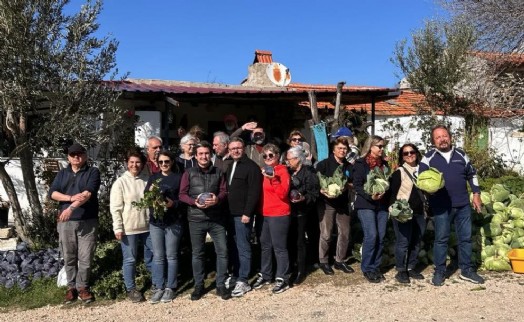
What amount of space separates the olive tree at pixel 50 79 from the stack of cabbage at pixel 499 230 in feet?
17.6

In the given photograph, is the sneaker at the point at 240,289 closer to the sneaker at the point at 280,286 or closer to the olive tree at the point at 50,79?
the sneaker at the point at 280,286

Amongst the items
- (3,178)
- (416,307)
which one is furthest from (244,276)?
(3,178)

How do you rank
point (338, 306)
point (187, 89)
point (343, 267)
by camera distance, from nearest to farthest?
point (338, 306) < point (343, 267) < point (187, 89)

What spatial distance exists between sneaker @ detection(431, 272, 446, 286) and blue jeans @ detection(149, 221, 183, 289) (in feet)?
9.89

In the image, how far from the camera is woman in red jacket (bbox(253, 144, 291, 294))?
5.77 metres

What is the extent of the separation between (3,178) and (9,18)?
257cm

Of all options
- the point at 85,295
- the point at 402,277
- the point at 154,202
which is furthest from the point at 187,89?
the point at 402,277

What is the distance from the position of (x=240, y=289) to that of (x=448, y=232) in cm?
252

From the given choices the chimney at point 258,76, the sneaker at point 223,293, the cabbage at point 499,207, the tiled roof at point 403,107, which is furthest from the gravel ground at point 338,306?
the chimney at point 258,76

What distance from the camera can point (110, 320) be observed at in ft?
16.9

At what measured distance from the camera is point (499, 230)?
681cm

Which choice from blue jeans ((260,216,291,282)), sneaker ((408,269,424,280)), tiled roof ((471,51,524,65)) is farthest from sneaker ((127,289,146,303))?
tiled roof ((471,51,524,65))

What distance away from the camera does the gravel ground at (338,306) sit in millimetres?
5031

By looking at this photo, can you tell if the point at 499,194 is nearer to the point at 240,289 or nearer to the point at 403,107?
the point at 240,289
